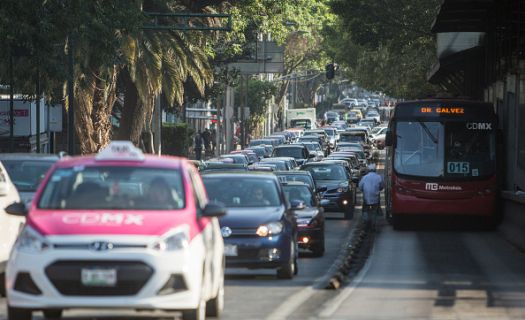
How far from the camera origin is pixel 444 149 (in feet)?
113

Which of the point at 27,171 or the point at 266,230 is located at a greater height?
the point at 27,171

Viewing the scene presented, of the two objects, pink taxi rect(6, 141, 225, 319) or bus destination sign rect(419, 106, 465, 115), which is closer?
pink taxi rect(6, 141, 225, 319)

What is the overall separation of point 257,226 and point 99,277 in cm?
727

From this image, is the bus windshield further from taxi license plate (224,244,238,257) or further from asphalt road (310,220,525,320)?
taxi license plate (224,244,238,257)

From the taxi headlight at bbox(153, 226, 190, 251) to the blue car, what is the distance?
676 centimetres

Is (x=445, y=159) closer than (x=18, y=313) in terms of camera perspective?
No

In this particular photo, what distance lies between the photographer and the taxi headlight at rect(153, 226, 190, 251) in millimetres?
12477

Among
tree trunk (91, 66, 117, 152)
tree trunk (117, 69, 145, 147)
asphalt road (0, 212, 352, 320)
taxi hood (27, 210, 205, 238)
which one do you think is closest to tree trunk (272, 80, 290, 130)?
tree trunk (117, 69, 145, 147)

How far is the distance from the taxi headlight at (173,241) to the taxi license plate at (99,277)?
46 cm

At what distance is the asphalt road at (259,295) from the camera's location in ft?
47.1

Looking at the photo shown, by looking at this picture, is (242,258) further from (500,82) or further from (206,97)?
(206,97)

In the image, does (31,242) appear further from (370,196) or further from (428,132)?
(428,132)

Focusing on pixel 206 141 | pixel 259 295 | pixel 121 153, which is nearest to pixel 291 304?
pixel 259 295

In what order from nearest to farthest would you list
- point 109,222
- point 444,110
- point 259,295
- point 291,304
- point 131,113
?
point 109,222 < point 291,304 < point 259,295 < point 444,110 < point 131,113
